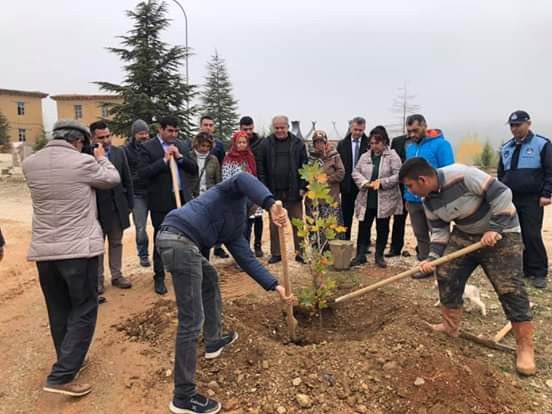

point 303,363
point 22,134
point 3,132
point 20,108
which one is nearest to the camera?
point 303,363

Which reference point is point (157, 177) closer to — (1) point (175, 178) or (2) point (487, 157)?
(1) point (175, 178)

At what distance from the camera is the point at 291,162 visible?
6.04 m

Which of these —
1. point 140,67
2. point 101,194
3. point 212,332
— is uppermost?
point 140,67

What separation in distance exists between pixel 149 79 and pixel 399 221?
15737 millimetres

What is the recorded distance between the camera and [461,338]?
3.98 meters

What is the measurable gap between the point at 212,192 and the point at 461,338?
2.58 metres

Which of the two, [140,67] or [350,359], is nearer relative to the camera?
[350,359]

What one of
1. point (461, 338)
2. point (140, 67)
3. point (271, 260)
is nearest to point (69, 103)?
point (140, 67)

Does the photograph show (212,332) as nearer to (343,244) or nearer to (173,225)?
(173,225)

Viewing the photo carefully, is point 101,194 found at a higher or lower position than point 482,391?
higher

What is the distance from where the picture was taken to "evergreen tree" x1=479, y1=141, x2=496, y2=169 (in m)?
21.0

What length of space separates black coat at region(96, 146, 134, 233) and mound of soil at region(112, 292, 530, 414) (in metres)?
1.51

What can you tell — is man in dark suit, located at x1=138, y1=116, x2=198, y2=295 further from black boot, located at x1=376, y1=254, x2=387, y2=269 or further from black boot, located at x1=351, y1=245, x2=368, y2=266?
black boot, located at x1=376, y1=254, x2=387, y2=269

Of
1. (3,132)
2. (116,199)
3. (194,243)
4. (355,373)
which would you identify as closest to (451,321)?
(355,373)
